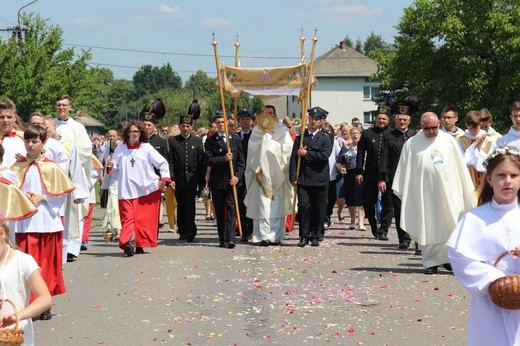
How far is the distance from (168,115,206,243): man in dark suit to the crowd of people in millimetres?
22

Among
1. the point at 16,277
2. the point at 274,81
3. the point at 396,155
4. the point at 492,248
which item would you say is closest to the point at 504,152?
the point at 492,248

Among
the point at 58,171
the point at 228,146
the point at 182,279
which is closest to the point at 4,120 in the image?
the point at 58,171

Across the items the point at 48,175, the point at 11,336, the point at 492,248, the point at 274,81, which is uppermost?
the point at 274,81

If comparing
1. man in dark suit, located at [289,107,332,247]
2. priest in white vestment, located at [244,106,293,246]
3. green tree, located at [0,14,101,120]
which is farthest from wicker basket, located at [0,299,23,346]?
green tree, located at [0,14,101,120]

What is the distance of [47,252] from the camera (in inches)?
420

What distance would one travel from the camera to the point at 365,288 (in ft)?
40.7

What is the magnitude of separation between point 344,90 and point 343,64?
365cm

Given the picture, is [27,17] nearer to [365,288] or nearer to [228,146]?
[228,146]

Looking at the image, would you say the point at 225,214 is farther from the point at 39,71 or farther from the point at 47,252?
the point at 39,71

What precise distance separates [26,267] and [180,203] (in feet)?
40.6

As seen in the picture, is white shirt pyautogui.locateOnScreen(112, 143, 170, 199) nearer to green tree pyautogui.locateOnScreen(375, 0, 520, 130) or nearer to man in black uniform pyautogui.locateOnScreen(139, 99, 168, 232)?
man in black uniform pyautogui.locateOnScreen(139, 99, 168, 232)

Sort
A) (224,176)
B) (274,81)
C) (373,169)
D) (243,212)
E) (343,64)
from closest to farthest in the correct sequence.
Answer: (224,176) → (373,169) → (243,212) → (274,81) → (343,64)

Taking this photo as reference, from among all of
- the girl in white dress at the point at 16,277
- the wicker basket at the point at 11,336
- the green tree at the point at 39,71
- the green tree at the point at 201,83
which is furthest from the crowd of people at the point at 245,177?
the green tree at the point at 201,83

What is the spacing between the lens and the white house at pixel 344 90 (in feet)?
408
